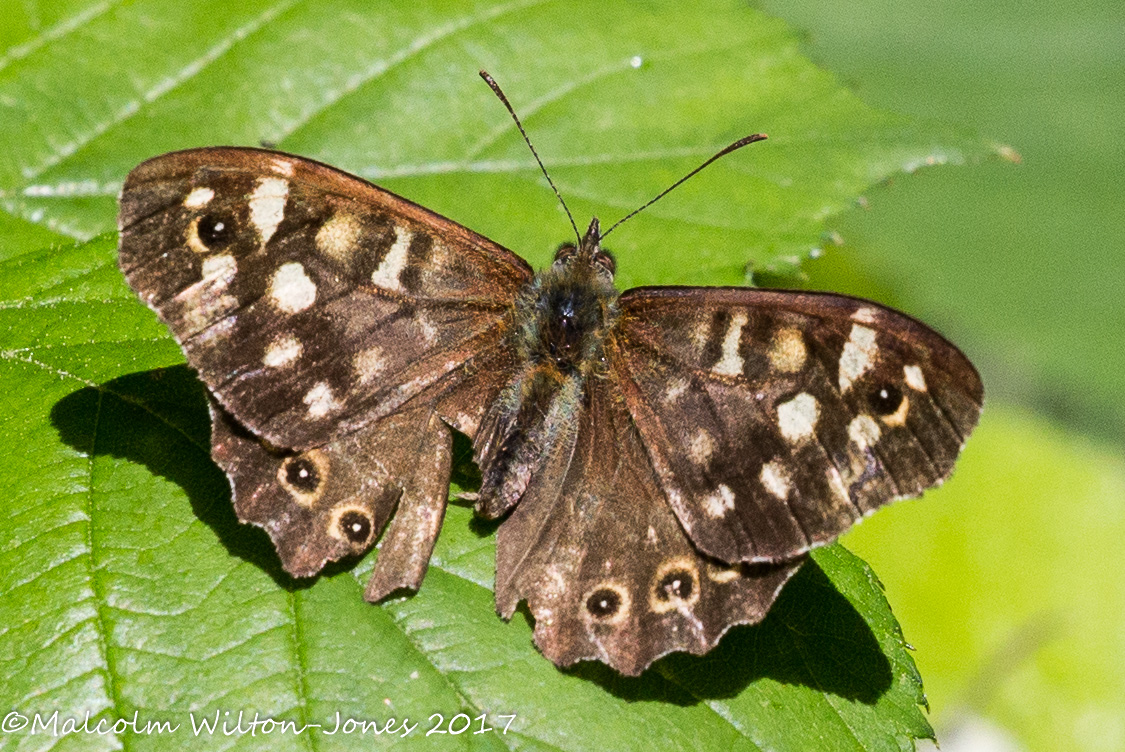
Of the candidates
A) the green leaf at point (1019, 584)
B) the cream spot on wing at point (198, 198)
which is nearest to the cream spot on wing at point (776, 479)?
the cream spot on wing at point (198, 198)

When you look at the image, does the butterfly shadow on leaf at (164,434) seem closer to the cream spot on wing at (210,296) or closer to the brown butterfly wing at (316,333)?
the brown butterfly wing at (316,333)

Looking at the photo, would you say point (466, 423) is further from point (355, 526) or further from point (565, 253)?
point (565, 253)

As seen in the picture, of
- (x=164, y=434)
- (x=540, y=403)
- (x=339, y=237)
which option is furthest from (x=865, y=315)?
(x=164, y=434)

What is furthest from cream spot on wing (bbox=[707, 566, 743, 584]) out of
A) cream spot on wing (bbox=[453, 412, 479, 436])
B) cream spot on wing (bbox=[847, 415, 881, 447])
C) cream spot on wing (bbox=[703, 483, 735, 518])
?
cream spot on wing (bbox=[453, 412, 479, 436])

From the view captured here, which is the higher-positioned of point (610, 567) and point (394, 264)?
point (394, 264)

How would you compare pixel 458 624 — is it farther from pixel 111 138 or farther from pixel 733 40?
pixel 733 40

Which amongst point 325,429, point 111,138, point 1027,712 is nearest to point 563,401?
point 325,429
